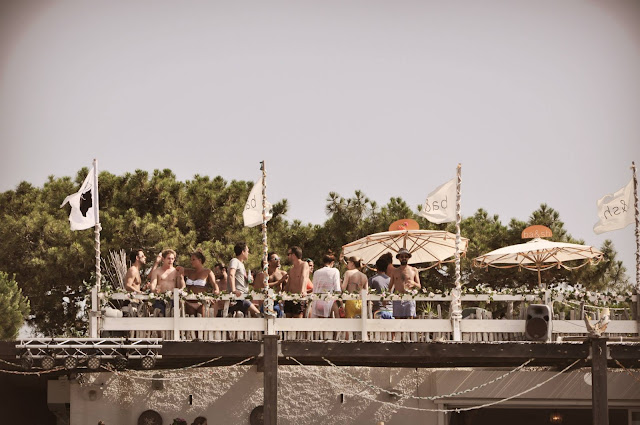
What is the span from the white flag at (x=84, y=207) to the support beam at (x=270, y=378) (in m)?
3.80

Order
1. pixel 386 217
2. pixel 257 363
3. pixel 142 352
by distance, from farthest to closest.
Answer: pixel 386 217
pixel 257 363
pixel 142 352

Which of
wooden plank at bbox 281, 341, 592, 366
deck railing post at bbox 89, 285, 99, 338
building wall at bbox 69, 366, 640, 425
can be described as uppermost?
deck railing post at bbox 89, 285, 99, 338

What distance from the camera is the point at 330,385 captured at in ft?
76.4

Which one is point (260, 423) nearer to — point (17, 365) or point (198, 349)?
point (198, 349)

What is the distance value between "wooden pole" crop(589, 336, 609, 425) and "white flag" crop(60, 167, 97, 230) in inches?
345

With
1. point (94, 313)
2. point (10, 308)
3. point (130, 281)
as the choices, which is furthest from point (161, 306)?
point (10, 308)

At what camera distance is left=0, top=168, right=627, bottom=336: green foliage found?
122 feet

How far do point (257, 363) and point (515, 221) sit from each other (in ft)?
58.7

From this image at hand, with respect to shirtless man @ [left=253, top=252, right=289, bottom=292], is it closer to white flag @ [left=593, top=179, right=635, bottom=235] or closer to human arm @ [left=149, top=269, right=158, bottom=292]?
human arm @ [left=149, top=269, right=158, bottom=292]

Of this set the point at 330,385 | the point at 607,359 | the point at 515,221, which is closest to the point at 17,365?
the point at 330,385

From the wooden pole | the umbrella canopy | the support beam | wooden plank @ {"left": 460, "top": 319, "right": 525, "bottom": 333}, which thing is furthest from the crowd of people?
the wooden pole

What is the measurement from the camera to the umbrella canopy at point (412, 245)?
80.7 ft

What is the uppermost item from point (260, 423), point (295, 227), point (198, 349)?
point (295, 227)

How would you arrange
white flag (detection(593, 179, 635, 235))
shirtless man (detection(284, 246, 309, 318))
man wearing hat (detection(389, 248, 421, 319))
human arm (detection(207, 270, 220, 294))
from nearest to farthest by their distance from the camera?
1. human arm (detection(207, 270, 220, 294))
2. man wearing hat (detection(389, 248, 421, 319))
3. shirtless man (detection(284, 246, 309, 318))
4. white flag (detection(593, 179, 635, 235))
